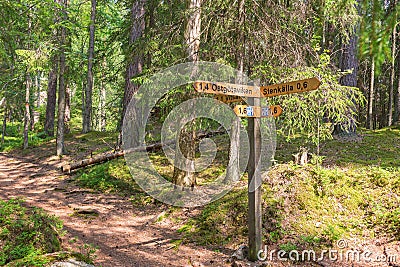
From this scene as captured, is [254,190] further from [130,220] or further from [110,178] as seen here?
[110,178]

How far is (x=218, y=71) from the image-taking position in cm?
711

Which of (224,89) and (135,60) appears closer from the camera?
(224,89)

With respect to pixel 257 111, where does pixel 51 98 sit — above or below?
above

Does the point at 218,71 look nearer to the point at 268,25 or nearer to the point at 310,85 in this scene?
the point at 268,25

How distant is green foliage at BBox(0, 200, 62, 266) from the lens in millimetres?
4230

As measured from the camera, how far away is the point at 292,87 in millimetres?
4883

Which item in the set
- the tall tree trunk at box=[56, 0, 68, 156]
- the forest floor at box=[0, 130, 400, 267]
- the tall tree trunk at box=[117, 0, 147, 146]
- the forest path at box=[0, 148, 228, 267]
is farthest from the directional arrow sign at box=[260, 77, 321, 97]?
the tall tree trunk at box=[56, 0, 68, 156]

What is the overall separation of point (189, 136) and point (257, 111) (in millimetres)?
2992

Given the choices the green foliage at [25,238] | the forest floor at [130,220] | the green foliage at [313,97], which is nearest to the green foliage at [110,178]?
the forest floor at [130,220]

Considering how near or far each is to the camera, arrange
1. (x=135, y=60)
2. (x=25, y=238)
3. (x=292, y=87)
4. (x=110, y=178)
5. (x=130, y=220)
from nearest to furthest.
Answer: (x=25, y=238) < (x=292, y=87) < (x=130, y=220) < (x=110, y=178) < (x=135, y=60)

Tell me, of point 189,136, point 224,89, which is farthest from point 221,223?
point 224,89

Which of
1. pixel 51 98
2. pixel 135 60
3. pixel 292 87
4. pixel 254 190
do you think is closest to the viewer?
pixel 292 87

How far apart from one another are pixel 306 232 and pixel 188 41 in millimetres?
5222

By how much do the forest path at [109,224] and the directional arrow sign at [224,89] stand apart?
9.87 ft
